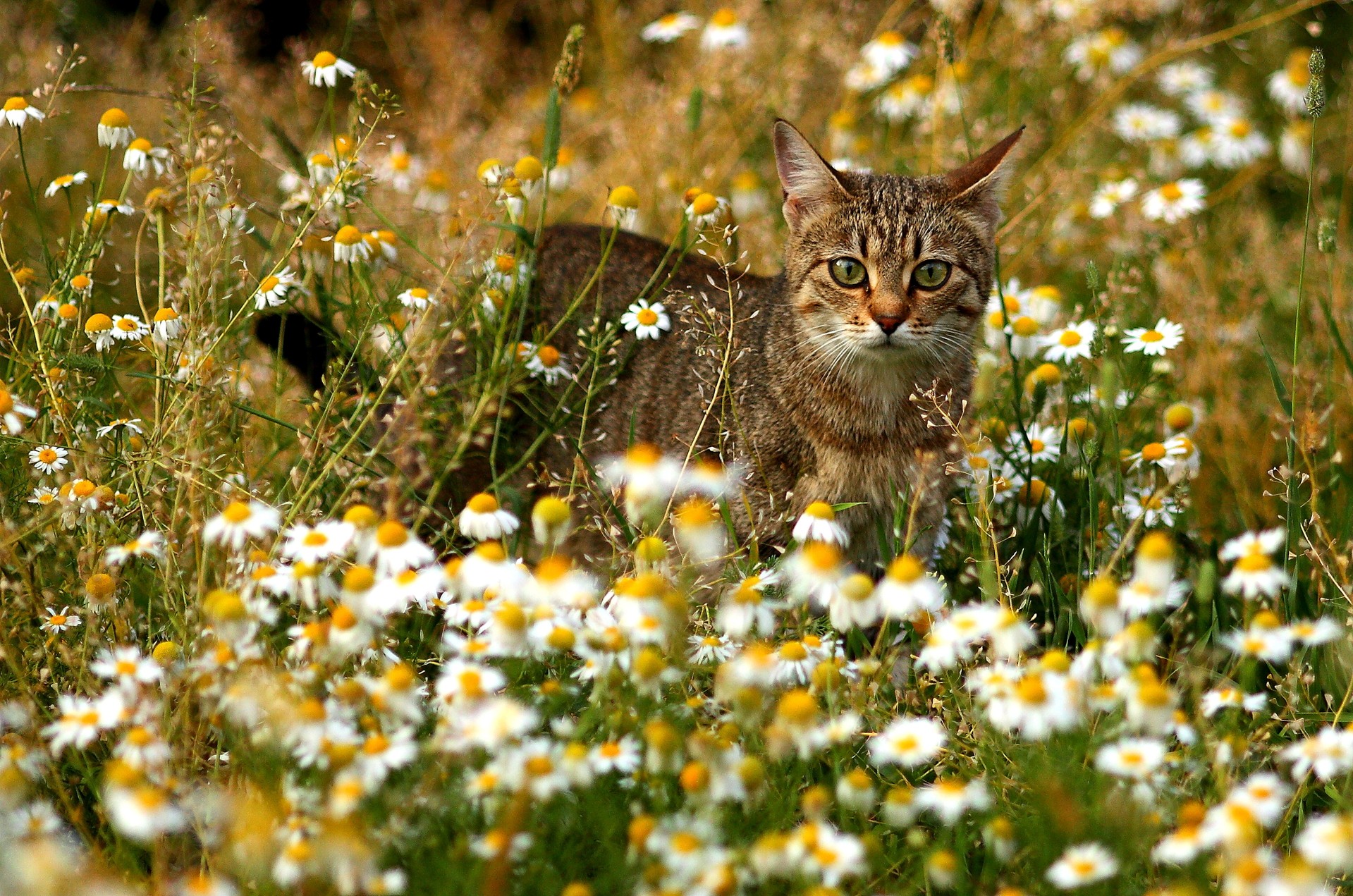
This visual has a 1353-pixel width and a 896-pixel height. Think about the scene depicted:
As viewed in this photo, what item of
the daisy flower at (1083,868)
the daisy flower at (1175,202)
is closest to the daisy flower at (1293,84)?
the daisy flower at (1175,202)

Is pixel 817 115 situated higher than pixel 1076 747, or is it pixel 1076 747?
pixel 817 115

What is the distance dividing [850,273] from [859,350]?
0.85 feet

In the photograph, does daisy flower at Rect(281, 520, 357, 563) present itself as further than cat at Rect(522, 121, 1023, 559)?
No

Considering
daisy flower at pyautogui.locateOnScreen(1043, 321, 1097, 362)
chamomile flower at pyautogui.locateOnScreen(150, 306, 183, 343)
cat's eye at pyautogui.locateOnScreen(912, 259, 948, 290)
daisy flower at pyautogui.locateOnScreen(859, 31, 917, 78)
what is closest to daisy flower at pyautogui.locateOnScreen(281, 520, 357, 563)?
chamomile flower at pyautogui.locateOnScreen(150, 306, 183, 343)

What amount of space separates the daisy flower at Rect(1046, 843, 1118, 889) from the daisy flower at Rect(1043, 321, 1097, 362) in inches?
74.3

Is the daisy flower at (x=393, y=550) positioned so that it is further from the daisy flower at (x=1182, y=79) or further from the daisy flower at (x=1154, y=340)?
the daisy flower at (x=1182, y=79)

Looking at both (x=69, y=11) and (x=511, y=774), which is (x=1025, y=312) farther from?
(x=69, y=11)

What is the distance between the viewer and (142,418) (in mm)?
3133

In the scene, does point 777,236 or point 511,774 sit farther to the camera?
point 777,236

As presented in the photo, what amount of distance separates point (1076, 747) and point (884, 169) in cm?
371

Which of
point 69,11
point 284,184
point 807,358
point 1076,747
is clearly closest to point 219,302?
point 284,184

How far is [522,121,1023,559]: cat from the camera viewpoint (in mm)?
3240

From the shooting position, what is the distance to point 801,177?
11.4 ft

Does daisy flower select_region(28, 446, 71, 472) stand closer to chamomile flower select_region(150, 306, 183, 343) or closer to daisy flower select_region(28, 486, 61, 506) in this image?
daisy flower select_region(28, 486, 61, 506)
